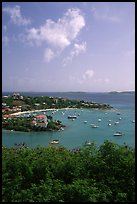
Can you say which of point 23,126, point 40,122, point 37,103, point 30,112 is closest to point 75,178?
point 23,126

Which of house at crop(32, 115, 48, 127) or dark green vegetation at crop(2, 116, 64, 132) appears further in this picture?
house at crop(32, 115, 48, 127)

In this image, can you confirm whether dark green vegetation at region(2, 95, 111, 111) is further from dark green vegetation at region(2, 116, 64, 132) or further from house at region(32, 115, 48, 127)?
dark green vegetation at region(2, 116, 64, 132)

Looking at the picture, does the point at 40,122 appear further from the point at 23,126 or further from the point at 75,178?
the point at 75,178

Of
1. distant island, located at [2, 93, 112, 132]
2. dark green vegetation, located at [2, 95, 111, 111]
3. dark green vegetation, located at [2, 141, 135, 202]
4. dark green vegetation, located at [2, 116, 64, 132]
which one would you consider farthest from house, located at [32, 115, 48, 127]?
dark green vegetation, located at [2, 141, 135, 202]

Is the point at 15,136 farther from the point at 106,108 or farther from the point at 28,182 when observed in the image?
the point at 106,108

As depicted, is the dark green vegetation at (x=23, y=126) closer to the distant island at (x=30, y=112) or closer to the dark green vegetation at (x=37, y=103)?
the distant island at (x=30, y=112)

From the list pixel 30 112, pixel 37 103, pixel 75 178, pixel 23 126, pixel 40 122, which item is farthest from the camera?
pixel 37 103

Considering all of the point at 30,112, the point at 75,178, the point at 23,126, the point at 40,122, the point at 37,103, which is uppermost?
the point at 37,103
